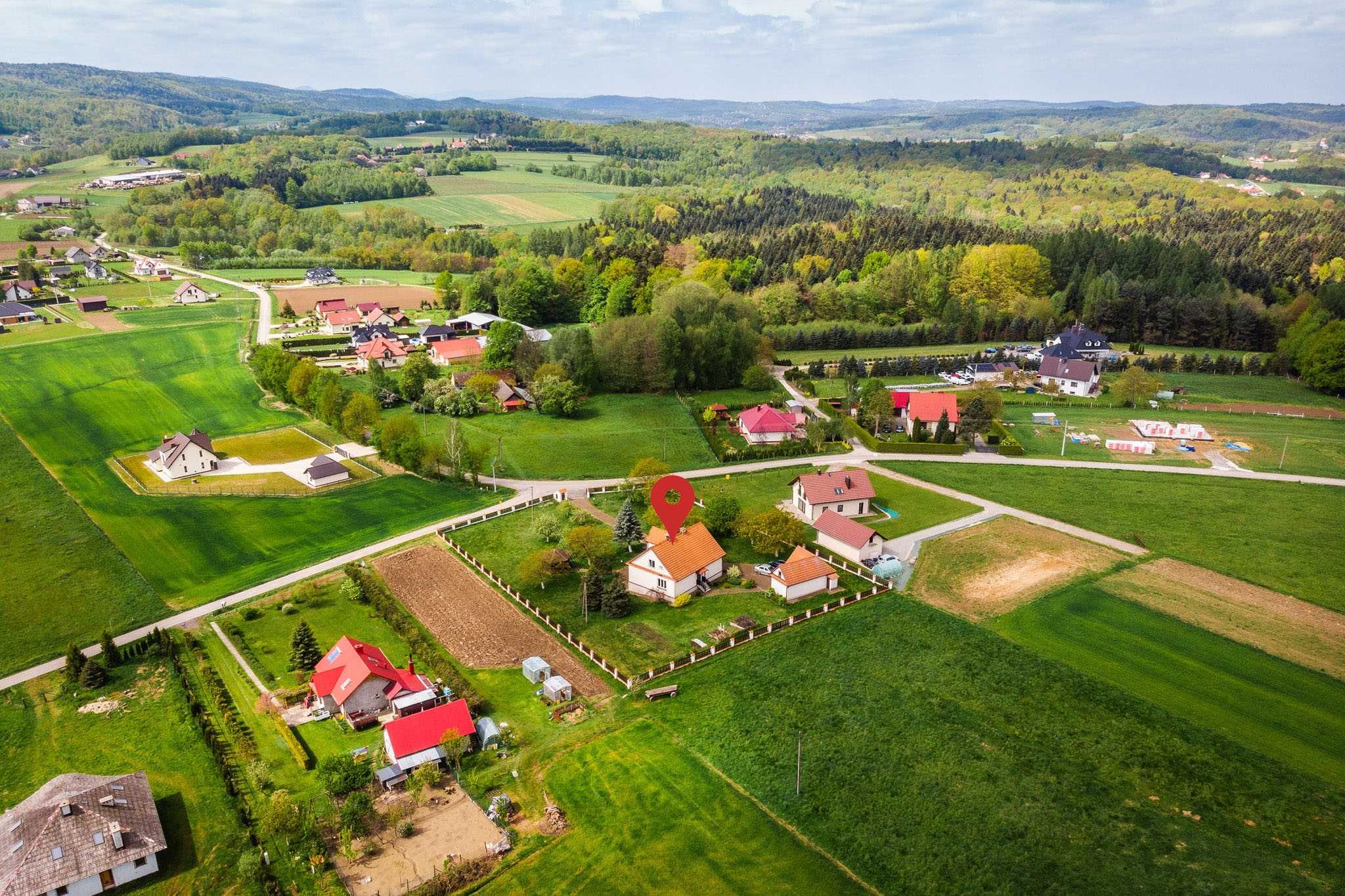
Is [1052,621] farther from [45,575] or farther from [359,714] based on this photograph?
[45,575]

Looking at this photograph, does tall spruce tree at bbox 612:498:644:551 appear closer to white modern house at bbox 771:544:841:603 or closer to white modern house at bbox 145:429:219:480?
white modern house at bbox 771:544:841:603

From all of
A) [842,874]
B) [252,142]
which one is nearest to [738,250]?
[842,874]

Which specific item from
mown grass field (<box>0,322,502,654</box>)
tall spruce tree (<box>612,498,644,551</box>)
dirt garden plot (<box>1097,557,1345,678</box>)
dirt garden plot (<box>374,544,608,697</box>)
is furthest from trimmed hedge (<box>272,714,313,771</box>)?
dirt garden plot (<box>1097,557,1345,678</box>)

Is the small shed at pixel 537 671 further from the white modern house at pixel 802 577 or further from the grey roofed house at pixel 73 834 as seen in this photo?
the grey roofed house at pixel 73 834

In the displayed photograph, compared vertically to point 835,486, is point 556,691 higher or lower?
lower

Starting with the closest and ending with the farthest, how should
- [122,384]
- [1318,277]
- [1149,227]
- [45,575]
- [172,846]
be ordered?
1. [172,846]
2. [45,575]
3. [122,384]
4. [1318,277]
5. [1149,227]

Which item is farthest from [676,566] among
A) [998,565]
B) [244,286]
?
[244,286]

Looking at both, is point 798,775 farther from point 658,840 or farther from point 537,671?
point 537,671
